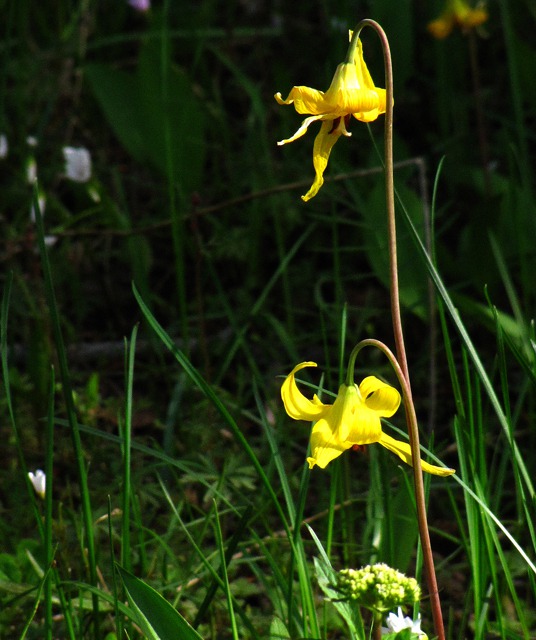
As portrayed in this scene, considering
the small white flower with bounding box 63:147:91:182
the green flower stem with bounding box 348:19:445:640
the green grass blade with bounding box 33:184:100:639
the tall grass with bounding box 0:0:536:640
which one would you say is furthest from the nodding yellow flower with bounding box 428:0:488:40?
the green grass blade with bounding box 33:184:100:639

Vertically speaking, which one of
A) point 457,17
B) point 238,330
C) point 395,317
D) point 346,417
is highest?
point 457,17

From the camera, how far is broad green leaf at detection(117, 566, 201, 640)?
1265mm

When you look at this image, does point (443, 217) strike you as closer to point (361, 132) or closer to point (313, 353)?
point (361, 132)

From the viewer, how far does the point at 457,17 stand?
318cm

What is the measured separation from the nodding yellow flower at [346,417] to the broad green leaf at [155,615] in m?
0.29

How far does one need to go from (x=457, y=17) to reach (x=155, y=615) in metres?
2.55

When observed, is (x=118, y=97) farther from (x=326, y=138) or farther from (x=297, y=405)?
(x=297, y=405)

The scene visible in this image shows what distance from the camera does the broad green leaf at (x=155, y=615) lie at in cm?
126

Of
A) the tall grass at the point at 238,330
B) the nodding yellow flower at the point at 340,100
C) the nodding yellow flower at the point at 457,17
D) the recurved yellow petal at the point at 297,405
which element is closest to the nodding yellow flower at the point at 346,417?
the recurved yellow petal at the point at 297,405

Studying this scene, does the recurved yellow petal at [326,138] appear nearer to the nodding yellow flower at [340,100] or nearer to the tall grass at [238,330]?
the nodding yellow flower at [340,100]

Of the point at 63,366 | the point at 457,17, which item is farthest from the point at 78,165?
the point at 63,366

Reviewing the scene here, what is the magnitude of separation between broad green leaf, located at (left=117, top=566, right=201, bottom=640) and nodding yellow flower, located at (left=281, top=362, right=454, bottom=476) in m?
0.29

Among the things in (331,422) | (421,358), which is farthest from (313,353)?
(331,422)

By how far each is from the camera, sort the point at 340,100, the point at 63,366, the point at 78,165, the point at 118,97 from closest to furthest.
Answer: the point at 340,100 → the point at 63,366 → the point at 78,165 → the point at 118,97
